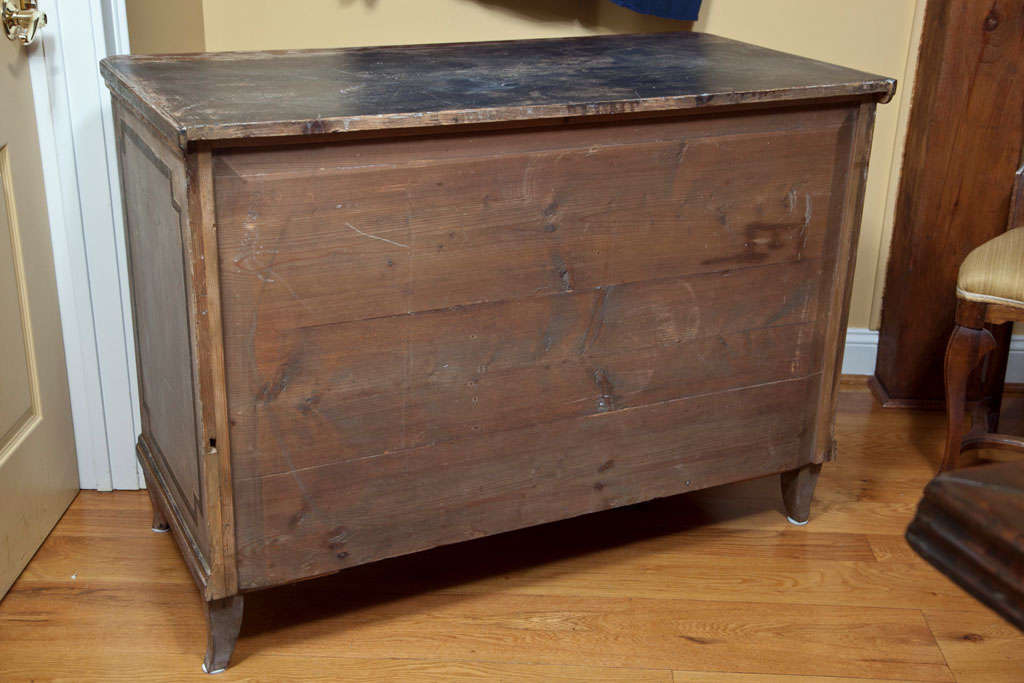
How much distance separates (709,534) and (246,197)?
1.09m

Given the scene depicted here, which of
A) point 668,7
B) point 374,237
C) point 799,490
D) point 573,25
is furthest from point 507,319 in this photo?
point 573,25

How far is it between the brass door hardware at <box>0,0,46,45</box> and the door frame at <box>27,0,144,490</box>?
4 centimetres

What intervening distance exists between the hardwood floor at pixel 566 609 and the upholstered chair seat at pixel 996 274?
44 cm

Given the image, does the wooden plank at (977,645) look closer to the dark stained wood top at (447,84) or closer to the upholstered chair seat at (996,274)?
the upholstered chair seat at (996,274)

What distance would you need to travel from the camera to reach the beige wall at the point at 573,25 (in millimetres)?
2250

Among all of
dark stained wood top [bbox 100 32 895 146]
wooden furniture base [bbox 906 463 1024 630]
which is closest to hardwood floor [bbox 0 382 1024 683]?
dark stained wood top [bbox 100 32 895 146]

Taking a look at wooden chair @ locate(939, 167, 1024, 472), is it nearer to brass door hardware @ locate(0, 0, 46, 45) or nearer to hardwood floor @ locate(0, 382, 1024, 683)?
hardwood floor @ locate(0, 382, 1024, 683)

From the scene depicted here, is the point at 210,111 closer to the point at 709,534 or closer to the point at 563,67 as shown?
the point at 563,67

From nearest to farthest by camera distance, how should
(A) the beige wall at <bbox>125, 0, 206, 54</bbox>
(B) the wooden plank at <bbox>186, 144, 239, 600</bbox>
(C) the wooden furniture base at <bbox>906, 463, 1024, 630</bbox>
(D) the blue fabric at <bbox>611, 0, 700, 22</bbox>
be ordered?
1. (C) the wooden furniture base at <bbox>906, 463, 1024, 630</bbox>
2. (B) the wooden plank at <bbox>186, 144, 239, 600</bbox>
3. (A) the beige wall at <bbox>125, 0, 206, 54</bbox>
4. (D) the blue fabric at <bbox>611, 0, 700, 22</bbox>

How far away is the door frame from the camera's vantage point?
179 centimetres

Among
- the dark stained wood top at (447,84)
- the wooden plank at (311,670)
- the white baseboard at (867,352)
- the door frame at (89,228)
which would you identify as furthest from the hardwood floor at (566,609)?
the dark stained wood top at (447,84)

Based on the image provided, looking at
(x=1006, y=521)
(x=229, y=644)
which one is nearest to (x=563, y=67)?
(x=229, y=644)

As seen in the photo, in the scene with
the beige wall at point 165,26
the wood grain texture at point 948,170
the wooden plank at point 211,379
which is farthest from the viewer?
the wood grain texture at point 948,170

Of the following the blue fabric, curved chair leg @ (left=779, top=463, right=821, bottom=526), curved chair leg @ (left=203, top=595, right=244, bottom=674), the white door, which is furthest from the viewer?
the blue fabric
